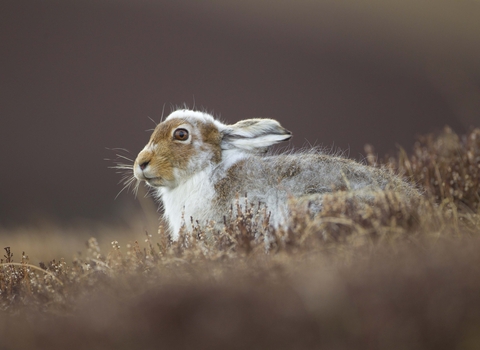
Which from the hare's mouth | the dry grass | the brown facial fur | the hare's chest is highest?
the brown facial fur

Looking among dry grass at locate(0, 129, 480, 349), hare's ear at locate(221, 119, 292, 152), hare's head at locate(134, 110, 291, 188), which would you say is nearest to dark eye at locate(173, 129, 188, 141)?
hare's head at locate(134, 110, 291, 188)

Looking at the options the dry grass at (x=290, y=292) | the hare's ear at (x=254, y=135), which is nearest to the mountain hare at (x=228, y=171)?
the hare's ear at (x=254, y=135)

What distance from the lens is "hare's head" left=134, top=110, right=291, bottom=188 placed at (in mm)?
6621

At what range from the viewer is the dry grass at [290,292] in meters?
3.21

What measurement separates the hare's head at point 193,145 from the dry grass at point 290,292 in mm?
1366

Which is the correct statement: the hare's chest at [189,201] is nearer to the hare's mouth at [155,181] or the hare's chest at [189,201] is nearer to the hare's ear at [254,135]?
the hare's mouth at [155,181]

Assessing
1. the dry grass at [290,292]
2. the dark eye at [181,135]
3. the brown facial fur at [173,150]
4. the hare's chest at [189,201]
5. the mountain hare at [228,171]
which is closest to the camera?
the dry grass at [290,292]

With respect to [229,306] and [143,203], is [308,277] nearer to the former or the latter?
[229,306]

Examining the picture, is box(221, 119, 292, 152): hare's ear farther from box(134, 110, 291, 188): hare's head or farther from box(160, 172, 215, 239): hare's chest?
box(160, 172, 215, 239): hare's chest

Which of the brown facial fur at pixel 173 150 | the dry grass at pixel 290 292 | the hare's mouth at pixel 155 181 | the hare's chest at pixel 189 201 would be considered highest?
the brown facial fur at pixel 173 150

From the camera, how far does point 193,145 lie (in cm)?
672

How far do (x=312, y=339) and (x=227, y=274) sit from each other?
1.08 m

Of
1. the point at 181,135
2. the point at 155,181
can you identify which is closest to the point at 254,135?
the point at 181,135

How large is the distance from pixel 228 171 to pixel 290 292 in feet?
10.1
